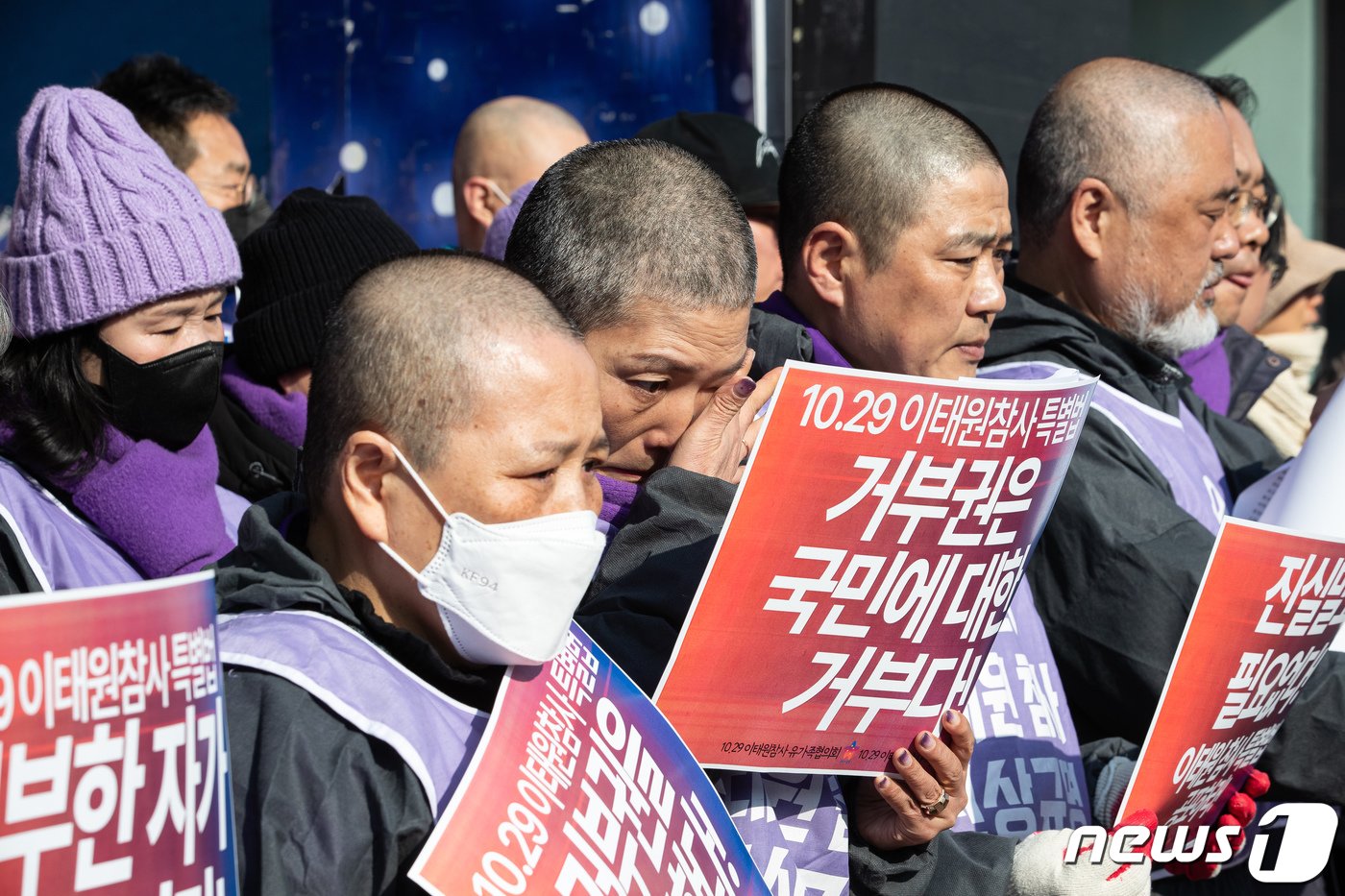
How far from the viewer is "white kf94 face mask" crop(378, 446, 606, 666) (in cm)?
205

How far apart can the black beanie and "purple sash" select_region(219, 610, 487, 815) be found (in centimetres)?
223

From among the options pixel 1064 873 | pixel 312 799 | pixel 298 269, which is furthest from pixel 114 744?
pixel 298 269

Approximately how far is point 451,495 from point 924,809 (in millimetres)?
926

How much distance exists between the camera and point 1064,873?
261 centimetres

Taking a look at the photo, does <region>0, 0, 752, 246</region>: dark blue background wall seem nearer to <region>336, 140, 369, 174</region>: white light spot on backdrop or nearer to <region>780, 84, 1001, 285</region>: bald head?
<region>336, 140, 369, 174</region>: white light spot on backdrop

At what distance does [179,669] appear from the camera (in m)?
1.60

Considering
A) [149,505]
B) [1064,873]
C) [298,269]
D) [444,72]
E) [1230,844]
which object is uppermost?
[444,72]

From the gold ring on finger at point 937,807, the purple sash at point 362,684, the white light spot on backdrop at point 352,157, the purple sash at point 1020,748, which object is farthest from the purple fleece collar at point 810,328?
the white light spot on backdrop at point 352,157

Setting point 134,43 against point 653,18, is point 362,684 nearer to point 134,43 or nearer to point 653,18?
point 653,18

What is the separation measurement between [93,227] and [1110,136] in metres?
2.47

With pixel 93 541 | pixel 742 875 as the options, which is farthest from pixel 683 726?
pixel 93 541

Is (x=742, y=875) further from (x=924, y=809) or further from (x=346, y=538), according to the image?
(x=346, y=538)

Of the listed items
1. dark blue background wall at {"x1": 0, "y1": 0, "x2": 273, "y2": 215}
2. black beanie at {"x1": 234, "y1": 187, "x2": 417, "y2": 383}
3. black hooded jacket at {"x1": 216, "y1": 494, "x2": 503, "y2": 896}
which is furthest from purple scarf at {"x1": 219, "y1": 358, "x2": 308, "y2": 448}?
dark blue background wall at {"x1": 0, "y1": 0, "x2": 273, "y2": 215}

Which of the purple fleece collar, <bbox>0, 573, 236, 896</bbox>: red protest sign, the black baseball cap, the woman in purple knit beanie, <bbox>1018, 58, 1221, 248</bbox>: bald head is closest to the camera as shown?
<bbox>0, 573, 236, 896</bbox>: red protest sign
